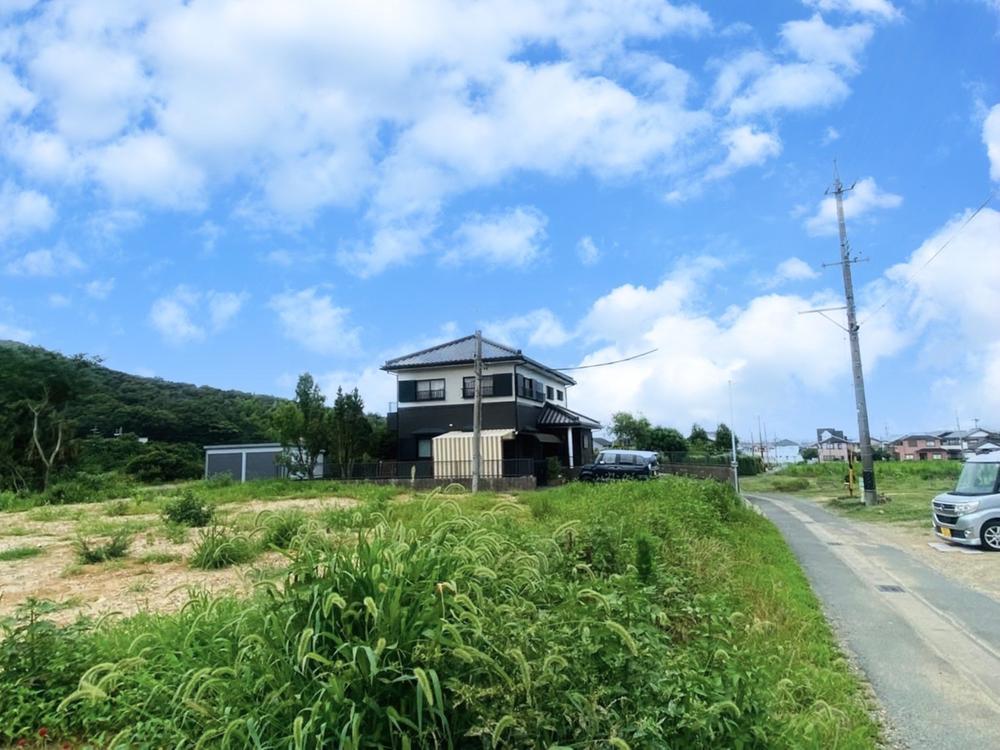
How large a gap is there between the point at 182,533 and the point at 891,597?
9.83 m

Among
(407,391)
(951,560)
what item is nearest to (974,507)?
(951,560)

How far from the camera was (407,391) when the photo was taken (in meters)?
31.8

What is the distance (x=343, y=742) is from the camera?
77.9 inches

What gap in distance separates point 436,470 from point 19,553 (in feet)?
61.5

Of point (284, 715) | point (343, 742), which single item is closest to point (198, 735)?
point (284, 715)

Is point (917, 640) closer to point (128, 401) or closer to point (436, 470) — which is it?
point (436, 470)

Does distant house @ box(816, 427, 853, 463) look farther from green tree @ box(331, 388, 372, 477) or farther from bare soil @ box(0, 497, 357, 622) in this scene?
bare soil @ box(0, 497, 357, 622)

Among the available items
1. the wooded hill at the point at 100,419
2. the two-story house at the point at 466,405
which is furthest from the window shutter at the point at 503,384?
the wooded hill at the point at 100,419

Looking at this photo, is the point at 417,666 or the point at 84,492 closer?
the point at 417,666

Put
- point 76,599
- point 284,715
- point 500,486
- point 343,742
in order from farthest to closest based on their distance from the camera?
point 500,486
point 76,599
point 284,715
point 343,742

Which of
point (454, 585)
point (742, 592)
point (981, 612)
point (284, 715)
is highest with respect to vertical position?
point (454, 585)

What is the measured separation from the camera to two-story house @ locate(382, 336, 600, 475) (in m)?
30.0

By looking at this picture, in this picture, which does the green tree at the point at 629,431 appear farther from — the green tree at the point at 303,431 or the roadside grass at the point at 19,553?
the roadside grass at the point at 19,553

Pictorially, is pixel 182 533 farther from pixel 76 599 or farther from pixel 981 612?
pixel 981 612
